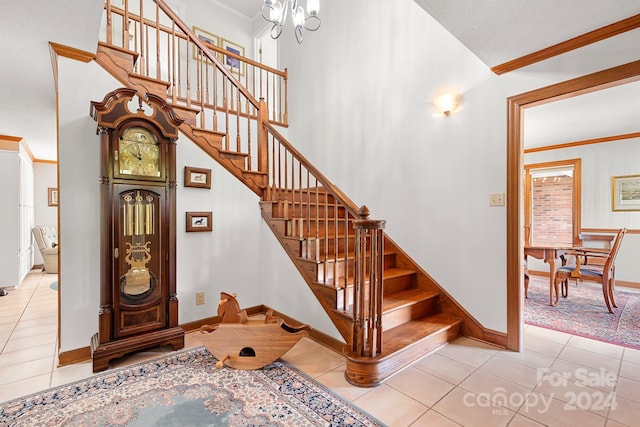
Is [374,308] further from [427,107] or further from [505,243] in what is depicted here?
[427,107]

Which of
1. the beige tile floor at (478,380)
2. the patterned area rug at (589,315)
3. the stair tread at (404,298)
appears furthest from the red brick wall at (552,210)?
the stair tread at (404,298)

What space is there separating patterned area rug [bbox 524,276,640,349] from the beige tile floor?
25 cm

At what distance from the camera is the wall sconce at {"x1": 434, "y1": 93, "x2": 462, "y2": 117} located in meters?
2.78

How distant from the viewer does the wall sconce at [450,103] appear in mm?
2781

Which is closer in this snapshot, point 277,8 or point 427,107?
point 277,8

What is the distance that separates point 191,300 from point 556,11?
3.60 metres

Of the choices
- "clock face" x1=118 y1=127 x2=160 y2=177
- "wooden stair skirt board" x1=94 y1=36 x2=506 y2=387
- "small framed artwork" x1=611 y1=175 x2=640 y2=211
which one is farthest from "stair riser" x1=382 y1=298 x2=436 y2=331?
"small framed artwork" x1=611 y1=175 x2=640 y2=211

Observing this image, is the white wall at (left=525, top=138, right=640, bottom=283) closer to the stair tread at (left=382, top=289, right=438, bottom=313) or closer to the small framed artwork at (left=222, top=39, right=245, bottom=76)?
the stair tread at (left=382, top=289, right=438, bottom=313)

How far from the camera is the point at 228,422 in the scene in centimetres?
161

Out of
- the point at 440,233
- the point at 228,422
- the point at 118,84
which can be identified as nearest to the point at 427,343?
the point at 440,233

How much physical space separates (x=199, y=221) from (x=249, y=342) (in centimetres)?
133

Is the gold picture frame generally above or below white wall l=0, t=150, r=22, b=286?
above

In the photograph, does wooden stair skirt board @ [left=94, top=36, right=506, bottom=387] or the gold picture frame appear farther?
the gold picture frame

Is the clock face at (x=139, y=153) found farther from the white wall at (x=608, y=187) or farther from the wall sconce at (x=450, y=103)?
the white wall at (x=608, y=187)
